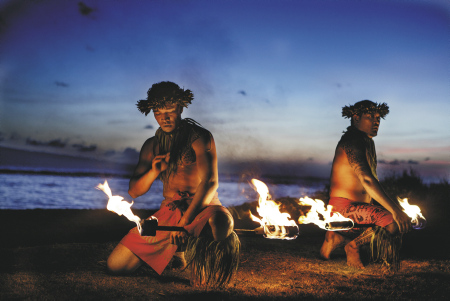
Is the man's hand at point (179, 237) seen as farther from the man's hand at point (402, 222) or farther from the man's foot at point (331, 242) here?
the man's hand at point (402, 222)

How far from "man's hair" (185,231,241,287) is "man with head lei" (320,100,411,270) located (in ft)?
6.78

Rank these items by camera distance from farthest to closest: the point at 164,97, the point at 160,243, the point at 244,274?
the point at 244,274, the point at 164,97, the point at 160,243

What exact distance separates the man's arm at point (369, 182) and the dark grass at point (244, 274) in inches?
27.4

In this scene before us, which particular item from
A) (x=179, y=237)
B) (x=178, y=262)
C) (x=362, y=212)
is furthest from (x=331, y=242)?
(x=179, y=237)

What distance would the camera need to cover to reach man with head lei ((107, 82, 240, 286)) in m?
3.79

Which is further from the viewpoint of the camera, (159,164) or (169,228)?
(159,164)

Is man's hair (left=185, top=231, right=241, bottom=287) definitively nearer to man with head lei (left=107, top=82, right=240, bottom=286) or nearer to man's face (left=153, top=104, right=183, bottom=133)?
man with head lei (left=107, top=82, right=240, bottom=286)

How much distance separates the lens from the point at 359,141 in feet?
17.3

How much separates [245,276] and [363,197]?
2.05 meters

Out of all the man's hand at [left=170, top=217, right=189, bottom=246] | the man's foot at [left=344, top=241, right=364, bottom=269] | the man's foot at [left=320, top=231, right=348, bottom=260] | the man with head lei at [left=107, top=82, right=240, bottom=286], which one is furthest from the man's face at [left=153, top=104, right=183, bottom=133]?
the man's foot at [left=344, top=241, right=364, bottom=269]

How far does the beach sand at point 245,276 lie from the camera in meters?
3.69

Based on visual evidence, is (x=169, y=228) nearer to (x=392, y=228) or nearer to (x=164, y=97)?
(x=164, y=97)

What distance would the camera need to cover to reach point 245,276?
4.49m

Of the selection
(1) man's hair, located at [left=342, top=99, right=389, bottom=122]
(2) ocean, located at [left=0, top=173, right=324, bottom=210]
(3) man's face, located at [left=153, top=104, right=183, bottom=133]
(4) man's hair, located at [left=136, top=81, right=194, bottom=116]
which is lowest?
(2) ocean, located at [left=0, top=173, right=324, bottom=210]
